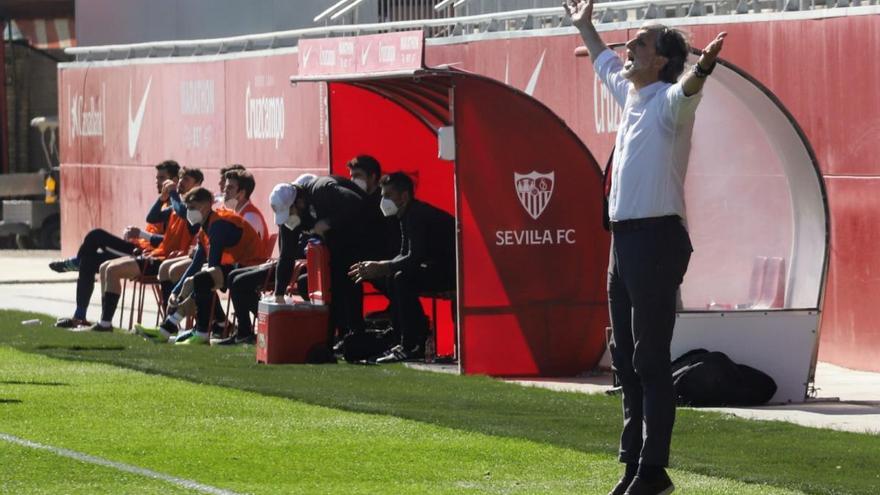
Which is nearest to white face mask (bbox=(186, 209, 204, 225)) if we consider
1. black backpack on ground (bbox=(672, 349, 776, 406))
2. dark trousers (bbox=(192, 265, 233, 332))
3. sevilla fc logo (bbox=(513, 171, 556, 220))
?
dark trousers (bbox=(192, 265, 233, 332))

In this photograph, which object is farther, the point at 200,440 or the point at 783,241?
the point at 783,241

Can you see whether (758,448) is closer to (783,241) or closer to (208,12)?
(783,241)

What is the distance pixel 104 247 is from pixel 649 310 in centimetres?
1132

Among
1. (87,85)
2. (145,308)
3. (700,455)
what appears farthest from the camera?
(87,85)

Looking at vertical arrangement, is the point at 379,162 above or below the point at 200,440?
above

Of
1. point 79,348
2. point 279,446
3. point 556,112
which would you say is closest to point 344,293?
point 79,348

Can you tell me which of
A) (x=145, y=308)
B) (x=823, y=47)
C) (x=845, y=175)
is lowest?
(x=145, y=308)

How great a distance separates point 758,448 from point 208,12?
19.4 m

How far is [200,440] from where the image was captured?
10289 mm

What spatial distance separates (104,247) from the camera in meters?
18.5

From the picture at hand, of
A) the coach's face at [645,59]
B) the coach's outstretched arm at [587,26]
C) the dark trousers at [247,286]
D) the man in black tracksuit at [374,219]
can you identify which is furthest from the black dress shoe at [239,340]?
the coach's face at [645,59]

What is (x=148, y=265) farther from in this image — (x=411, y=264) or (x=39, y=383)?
(x=39, y=383)

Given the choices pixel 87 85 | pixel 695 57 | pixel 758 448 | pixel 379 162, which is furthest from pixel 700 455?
pixel 87 85

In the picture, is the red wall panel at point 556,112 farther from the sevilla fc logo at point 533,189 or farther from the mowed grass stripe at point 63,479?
the mowed grass stripe at point 63,479
